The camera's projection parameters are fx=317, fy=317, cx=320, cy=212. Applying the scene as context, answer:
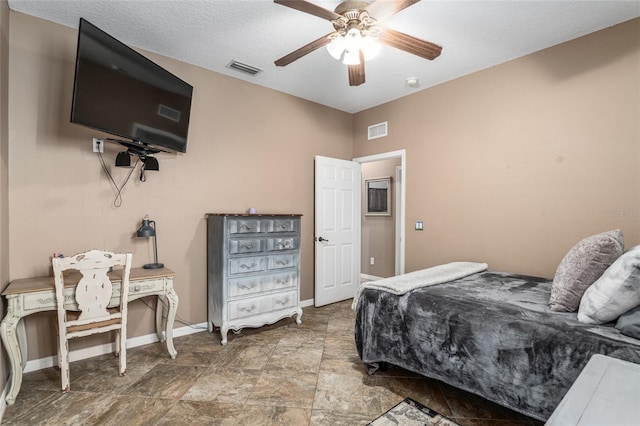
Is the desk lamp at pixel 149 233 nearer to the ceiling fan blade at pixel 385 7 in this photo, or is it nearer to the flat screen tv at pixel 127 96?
the flat screen tv at pixel 127 96

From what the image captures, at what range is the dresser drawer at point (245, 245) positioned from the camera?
307 centimetres

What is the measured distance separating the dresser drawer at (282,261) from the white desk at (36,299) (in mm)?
993

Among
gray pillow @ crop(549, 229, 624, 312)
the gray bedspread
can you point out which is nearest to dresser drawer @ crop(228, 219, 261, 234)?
the gray bedspread

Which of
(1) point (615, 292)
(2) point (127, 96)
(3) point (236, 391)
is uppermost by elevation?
(2) point (127, 96)

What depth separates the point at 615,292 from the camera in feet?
5.17

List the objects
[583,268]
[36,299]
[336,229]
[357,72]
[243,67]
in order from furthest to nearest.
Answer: [336,229], [243,67], [357,72], [36,299], [583,268]

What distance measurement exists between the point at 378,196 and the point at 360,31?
144 inches

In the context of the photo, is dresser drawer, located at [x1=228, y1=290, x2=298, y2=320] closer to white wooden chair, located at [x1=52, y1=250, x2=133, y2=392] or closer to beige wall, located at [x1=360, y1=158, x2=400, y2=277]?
white wooden chair, located at [x1=52, y1=250, x2=133, y2=392]

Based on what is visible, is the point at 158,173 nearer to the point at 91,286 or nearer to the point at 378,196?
the point at 91,286

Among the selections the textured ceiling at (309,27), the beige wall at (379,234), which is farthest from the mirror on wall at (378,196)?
the textured ceiling at (309,27)

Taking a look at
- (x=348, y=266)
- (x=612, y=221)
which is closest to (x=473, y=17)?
(x=612, y=221)

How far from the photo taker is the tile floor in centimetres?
196

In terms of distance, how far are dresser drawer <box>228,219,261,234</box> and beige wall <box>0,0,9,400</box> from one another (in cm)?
159

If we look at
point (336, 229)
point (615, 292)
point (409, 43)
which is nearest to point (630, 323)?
point (615, 292)
